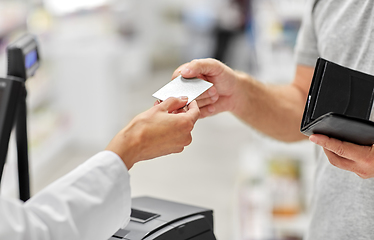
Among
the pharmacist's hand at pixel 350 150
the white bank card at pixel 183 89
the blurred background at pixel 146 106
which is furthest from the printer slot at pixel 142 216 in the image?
the blurred background at pixel 146 106

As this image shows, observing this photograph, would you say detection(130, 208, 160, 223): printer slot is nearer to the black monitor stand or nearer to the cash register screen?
the black monitor stand

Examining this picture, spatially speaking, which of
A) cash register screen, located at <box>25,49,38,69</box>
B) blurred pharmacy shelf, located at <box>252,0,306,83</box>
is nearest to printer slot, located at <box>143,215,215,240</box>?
cash register screen, located at <box>25,49,38,69</box>

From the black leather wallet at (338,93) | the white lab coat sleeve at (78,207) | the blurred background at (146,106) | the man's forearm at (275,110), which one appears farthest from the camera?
the blurred background at (146,106)

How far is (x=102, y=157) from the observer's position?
0.91 m

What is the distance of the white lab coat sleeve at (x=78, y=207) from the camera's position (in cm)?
82

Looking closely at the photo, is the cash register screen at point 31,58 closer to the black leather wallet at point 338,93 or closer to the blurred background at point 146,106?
the black leather wallet at point 338,93

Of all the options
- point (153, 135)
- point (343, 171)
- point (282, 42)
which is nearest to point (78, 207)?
point (153, 135)

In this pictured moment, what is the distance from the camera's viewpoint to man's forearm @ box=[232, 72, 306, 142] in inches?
60.5

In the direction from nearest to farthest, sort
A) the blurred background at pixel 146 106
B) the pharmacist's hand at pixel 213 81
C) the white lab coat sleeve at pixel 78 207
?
the white lab coat sleeve at pixel 78 207 < the pharmacist's hand at pixel 213 81 < the blurred background at pixel 146 106

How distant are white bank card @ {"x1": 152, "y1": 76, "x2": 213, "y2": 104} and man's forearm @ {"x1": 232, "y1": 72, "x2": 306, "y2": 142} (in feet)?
1.26

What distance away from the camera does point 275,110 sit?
1571mm

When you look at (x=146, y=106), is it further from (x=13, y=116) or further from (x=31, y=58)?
(x=13, y=116)

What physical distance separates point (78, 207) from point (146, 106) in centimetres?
478

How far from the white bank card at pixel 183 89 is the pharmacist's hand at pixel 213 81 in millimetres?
22
